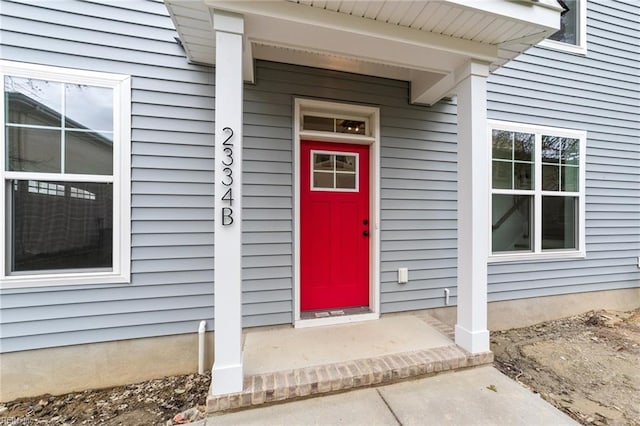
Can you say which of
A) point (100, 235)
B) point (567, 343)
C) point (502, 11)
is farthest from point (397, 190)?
point (100, 235)

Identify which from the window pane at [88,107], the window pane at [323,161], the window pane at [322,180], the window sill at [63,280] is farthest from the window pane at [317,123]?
the window sill at [63,280]

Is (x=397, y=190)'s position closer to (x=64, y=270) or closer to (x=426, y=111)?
(x=426, y=111)

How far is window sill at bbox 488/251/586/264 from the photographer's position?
136 inches

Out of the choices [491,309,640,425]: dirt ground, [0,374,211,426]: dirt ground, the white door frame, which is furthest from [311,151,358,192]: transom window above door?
[491,309,640,425]: dirt ground

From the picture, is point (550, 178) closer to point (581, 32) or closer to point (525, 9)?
point (581, 32)

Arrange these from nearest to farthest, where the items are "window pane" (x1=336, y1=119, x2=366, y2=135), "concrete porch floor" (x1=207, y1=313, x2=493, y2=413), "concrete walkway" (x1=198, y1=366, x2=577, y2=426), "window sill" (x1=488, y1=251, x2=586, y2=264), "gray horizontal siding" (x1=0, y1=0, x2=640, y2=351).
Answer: "concrete walkway" (x1=198, y1=366, x2=577, y2=426) < "concrete porch floor" (x1=207, y1=313, x2=493, y2=413) < "gray horizontal siding" (x1=0, y1=0, x2=640, y2=351) < "window pane" (x1=336, y1=119, x2=366, y2=135) < "window sill" (x1=488, y1=251, x2=586, y2=264)

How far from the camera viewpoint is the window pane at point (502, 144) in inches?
138

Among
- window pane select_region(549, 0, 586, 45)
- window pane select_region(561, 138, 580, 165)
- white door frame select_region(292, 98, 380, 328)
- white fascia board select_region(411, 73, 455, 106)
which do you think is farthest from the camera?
window pane select_region(549, 0, 586, 45)

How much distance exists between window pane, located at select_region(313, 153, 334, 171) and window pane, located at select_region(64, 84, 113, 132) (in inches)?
72.0

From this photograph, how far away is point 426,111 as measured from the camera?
3229 millimetres

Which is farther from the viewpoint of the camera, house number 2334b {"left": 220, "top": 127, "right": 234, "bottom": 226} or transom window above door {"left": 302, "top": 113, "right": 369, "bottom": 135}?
transom window above door {"left": 302, "top": 113, "right": 369, "bottom": 135}

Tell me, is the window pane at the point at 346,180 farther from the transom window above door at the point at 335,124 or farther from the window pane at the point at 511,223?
the window pane at the point at 511,223

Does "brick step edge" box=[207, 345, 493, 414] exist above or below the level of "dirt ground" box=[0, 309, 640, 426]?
above

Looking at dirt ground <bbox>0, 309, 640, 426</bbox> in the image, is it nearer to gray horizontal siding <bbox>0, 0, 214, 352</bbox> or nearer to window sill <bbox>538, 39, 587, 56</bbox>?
gray horizontal siding <bbox>0, 0, 214, 352</bbox>
